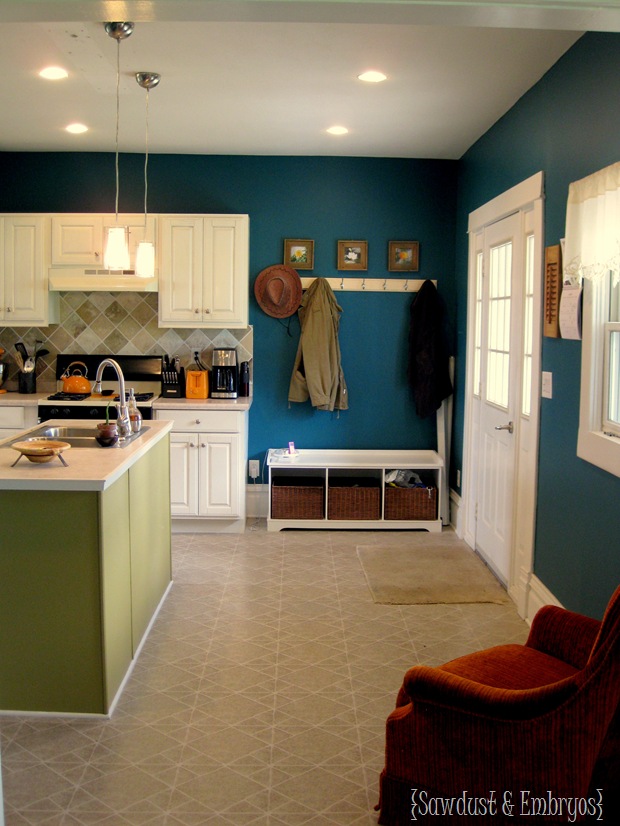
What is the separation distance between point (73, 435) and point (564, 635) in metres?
2.67

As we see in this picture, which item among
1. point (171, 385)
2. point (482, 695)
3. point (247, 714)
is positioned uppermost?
point (171, 385)

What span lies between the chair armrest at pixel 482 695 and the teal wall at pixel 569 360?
1080mm

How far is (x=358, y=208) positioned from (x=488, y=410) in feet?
6.45

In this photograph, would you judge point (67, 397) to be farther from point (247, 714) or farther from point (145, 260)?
point (247, 714)

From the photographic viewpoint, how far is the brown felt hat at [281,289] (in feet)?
19.9

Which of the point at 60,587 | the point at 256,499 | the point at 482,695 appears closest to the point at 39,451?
the point at 60,587

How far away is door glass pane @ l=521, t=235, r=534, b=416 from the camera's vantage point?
170 inches

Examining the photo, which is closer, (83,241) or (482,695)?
(482,695)

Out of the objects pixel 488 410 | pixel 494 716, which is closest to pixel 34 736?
pixel 494 716

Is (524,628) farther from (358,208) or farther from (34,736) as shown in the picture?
(358,208)

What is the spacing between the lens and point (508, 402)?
4660 mm

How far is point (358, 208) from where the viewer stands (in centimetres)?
613

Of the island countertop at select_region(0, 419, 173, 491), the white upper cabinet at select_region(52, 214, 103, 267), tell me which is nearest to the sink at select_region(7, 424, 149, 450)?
the island countertop at select_region(0, 419, 173, 491)

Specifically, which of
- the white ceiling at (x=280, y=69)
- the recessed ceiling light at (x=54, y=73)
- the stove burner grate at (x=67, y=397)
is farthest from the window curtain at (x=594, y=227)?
the stove burner grate at (x=67, y=397)
